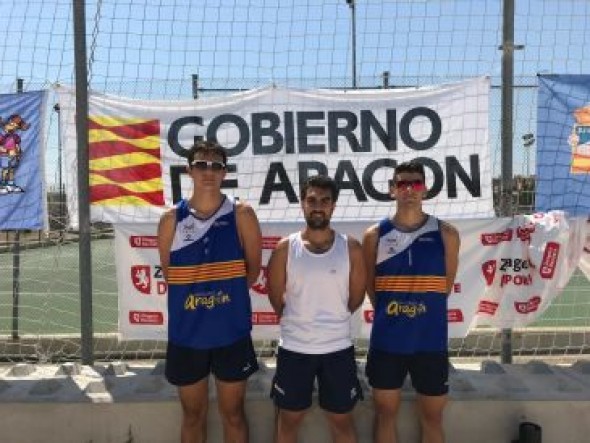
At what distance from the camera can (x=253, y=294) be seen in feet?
16.4

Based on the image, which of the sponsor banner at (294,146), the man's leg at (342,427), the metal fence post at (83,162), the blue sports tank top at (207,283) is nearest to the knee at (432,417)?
the man's leg at (342,427)

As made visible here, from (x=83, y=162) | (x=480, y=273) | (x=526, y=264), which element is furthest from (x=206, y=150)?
(x=526, y=264)

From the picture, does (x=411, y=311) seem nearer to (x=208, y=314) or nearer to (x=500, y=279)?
(x=208, y=314)

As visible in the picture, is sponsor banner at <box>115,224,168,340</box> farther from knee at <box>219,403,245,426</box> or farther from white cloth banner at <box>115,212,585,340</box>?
knee at <box>219,403,245,426</box>

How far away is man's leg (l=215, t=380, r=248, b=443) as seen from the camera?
369 centimetres

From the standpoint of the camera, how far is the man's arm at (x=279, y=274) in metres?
3.64

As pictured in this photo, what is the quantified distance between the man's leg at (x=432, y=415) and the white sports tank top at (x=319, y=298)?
0.58 m

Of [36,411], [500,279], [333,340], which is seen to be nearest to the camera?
[333,340]

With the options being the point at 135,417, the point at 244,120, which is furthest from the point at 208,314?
the point at 244,120

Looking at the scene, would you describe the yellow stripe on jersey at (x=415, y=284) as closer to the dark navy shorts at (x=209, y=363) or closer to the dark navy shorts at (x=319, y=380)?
the dark navy shorts at (x=319, y=380)

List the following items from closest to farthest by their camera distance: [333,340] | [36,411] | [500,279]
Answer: [333,340]
[36,411]
[500,279]

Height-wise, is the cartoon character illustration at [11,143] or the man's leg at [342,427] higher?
the cartoon character illustration at [11,143]

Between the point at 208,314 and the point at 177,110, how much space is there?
6.83 feet

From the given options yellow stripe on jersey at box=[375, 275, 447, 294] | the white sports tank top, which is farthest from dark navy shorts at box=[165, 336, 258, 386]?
yellow stripe on jersey at box=[375, 275, 447, 294]
